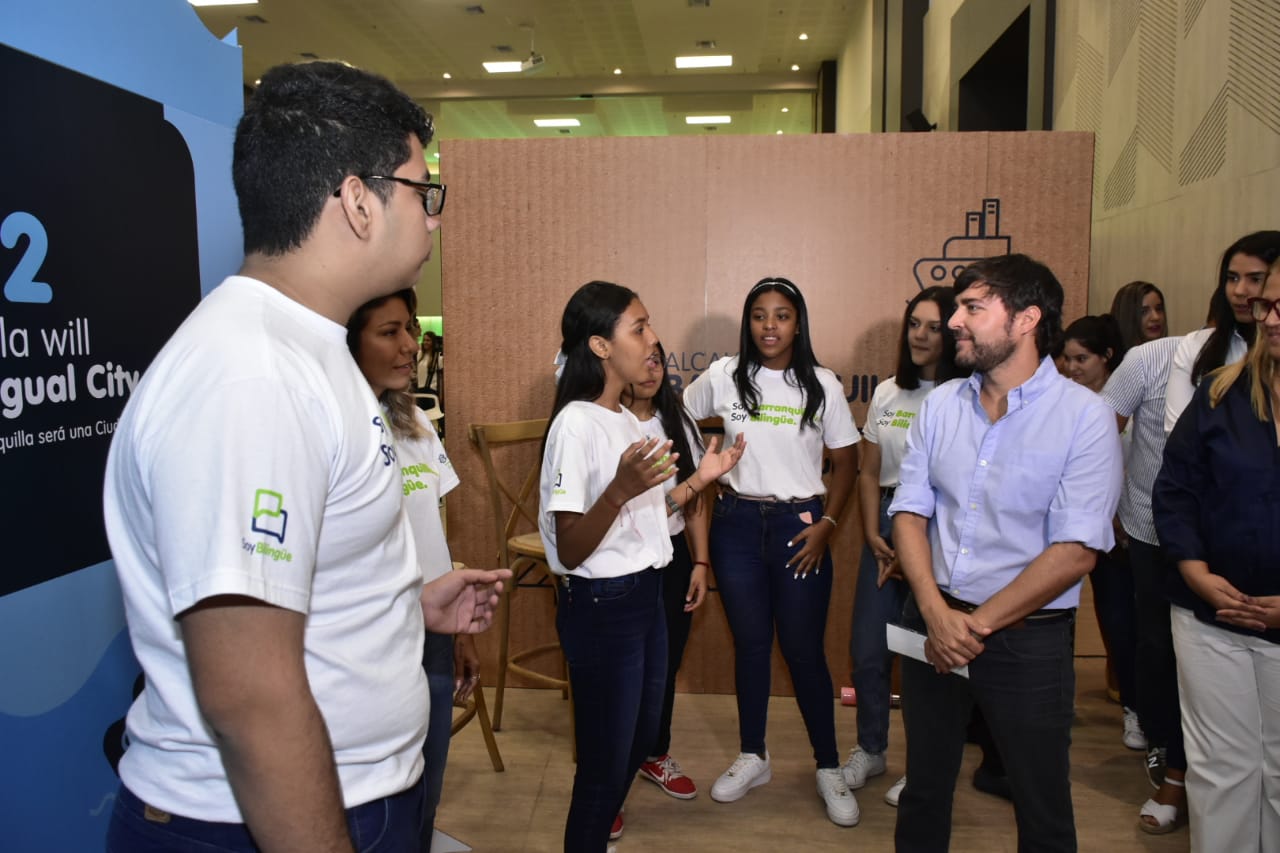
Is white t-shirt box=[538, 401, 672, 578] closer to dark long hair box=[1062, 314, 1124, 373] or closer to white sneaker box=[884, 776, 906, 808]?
white sneaker box=[884, 776, 906, 808]

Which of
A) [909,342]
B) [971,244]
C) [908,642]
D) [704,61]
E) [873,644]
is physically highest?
[704,61]

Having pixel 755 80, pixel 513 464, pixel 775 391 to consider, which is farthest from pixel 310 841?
pixel 755 80

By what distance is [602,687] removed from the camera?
6.42ft

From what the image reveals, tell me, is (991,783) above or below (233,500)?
below

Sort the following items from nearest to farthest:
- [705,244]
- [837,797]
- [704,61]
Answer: [837,797] → [705,244] → [704,61]

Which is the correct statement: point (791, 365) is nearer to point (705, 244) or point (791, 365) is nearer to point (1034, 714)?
point (705, 244)

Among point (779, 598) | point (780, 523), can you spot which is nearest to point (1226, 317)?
point (780, 523)

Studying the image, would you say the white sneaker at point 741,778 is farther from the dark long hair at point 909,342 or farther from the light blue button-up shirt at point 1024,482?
the dark long hair at point 909,342

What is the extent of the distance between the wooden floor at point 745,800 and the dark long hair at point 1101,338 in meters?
1.53

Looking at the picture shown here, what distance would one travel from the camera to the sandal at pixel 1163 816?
271 centimetres

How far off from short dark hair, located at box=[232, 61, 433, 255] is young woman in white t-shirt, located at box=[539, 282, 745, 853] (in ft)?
3.02

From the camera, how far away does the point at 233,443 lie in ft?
2.65

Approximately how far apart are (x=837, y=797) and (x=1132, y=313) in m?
2.43

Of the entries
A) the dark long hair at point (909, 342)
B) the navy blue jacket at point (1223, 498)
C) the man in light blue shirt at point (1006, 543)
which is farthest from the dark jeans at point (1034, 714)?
the dark long hair at point (909, 342)
